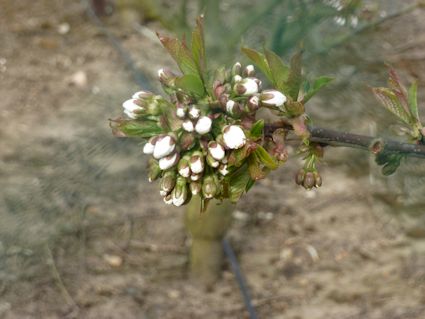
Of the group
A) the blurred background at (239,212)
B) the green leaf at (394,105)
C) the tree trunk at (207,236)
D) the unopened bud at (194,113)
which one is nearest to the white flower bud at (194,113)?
the unopened bud at (194,113)

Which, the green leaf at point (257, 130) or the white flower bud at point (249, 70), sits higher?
the white flower bud at point (249, 70)

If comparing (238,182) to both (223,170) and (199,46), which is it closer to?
(223,170)

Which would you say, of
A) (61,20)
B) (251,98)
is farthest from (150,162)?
(61,20)

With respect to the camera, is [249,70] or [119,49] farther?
Result: [119,49]

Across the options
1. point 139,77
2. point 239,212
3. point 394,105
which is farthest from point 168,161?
point 139,77

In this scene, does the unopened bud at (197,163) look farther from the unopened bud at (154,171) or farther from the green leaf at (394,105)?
the green leaf at (394,105)

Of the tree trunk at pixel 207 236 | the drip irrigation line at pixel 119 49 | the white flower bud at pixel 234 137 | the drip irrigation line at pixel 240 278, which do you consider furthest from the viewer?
the drip irrigation line at pixel 119 49
